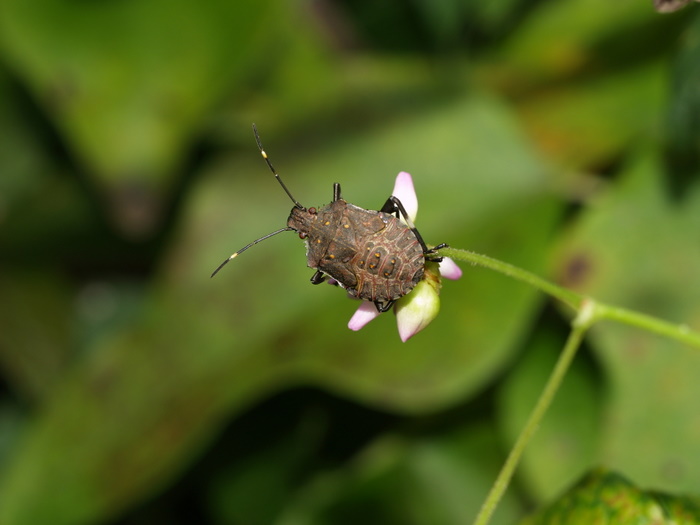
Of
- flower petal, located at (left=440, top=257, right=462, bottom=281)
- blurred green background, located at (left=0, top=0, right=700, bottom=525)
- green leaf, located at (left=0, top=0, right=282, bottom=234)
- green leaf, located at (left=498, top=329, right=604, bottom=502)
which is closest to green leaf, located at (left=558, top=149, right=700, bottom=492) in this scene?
blurred green background, located at (left=0, top=0, right=700, bottom=525)

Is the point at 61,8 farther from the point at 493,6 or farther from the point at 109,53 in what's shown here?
the point at 493,6

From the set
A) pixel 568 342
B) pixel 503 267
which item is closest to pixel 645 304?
pixel 568 342

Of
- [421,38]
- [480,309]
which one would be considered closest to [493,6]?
[421,38]

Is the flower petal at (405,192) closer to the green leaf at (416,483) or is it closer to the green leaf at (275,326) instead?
the green leaf at (275,326)

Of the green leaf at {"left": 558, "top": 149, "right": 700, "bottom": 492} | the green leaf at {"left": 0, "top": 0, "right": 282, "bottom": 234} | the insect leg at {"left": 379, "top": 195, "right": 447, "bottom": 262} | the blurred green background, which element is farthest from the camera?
the green leaf at {"left": 0, "top": 0, "right": 282, "bottom": 234}

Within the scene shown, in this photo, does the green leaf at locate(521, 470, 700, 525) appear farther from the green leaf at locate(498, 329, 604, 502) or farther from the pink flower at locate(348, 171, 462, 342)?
the green leaf at locate(498, 329, 604, 502)

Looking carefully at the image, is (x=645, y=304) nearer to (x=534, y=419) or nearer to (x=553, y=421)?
(x=553, y=421)

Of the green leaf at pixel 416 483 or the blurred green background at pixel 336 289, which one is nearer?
the blurred green background at pixel 336 289

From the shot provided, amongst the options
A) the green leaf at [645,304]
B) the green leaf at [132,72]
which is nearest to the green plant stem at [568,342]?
the green leaf at [645,304]
